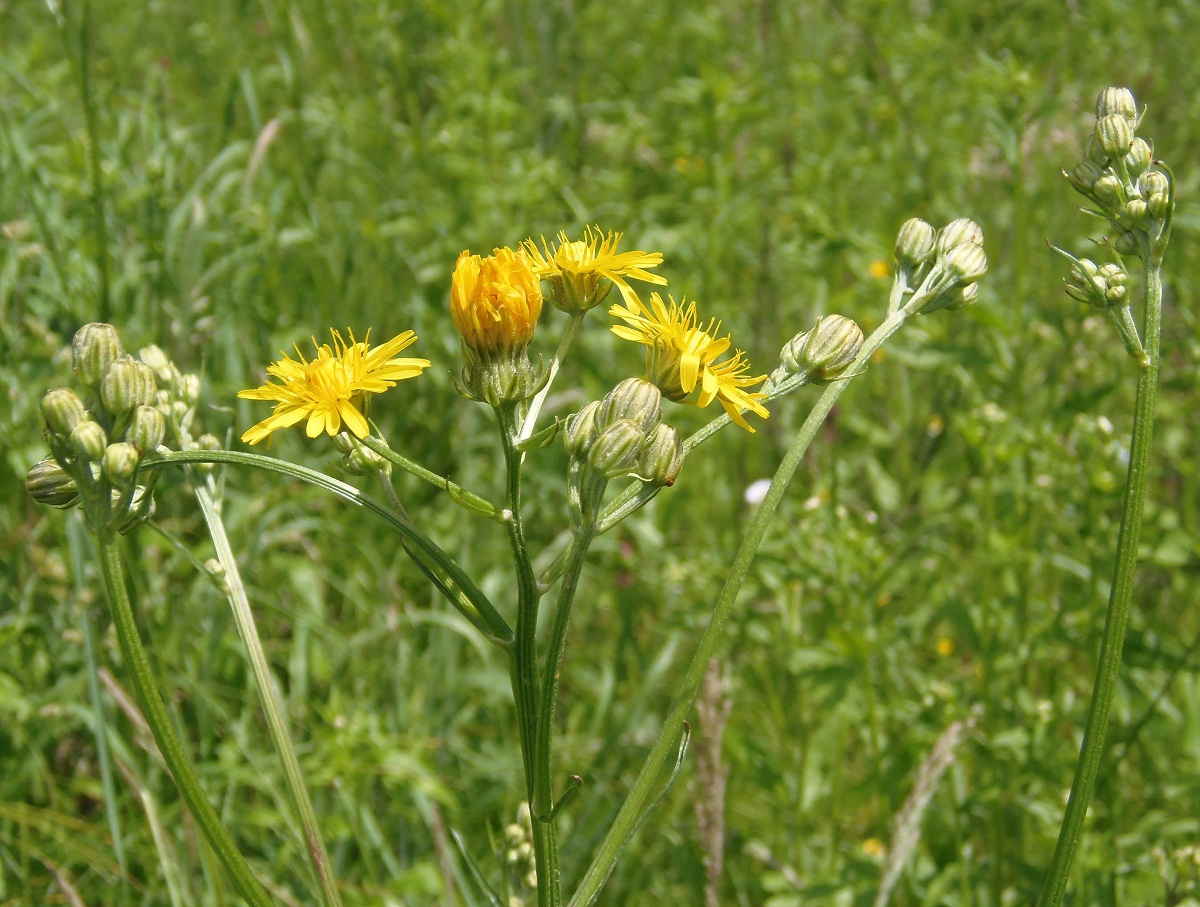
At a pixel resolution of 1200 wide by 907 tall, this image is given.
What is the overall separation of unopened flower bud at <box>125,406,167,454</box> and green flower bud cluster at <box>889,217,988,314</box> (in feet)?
3.24

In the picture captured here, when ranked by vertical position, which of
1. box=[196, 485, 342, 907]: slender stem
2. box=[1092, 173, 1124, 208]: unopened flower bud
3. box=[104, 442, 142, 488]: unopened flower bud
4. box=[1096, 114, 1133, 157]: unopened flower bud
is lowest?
box=[196, 485, 342, 907]: slender stem

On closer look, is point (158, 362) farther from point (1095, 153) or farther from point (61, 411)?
point (1095, 153)

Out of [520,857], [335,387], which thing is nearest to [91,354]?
[335,387]

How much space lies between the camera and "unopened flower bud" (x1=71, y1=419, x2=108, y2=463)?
46.1 inches

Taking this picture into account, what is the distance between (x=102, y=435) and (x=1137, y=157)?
4.37ft

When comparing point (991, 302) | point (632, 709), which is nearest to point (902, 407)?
point (991, 302)

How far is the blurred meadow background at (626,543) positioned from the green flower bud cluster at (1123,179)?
1095 millimetres

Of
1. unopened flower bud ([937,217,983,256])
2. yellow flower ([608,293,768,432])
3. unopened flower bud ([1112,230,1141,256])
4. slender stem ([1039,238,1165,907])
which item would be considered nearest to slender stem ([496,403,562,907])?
yellow flower ([608,293,768,432])

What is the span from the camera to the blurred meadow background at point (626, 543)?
2.44m

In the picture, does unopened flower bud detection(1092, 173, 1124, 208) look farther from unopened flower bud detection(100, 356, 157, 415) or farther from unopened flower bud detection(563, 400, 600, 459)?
unopened flower bud detection(100, 356, 157, 415)

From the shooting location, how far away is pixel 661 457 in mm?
1239

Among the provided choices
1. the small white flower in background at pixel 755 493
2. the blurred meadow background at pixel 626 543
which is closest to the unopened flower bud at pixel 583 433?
the blurred meadow background at pixel 626 543

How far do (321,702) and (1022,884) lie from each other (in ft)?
6.14

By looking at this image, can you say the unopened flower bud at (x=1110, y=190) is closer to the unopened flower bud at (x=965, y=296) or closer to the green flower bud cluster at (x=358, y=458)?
the unopened flower bud at (x=965, y=296)
